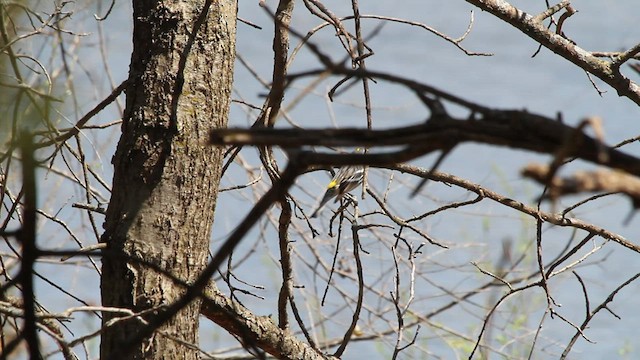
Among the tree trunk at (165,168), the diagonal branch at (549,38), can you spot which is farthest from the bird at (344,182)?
the tree trunk at (165,168)

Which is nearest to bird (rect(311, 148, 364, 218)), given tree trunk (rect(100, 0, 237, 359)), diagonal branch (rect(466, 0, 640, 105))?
diagonal branch (rect(466, 0, 640, 105))

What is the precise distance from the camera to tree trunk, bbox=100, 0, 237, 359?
5.08ft

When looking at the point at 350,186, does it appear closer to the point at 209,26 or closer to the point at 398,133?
the point at 209,26

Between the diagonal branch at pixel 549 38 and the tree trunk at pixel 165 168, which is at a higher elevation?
the diagonal branch at pixel 549 38

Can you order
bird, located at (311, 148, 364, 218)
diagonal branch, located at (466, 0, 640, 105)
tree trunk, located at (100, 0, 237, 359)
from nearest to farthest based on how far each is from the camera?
tree trunk, located at (100, 0, 237, 359), diagonal branch, located at (466, 0, 640, 105), bird, located at (311, 148, 364, 218)

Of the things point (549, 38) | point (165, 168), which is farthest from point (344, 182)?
point (165, 168)

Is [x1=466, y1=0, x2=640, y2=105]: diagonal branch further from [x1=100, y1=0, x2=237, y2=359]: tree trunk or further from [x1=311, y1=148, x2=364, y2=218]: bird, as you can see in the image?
[x1=311, y1=148, x2=364, y2=218]: bird

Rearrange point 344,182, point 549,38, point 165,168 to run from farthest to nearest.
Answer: point 344,182 → point 549,38 → point 165,168

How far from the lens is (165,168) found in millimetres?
1574

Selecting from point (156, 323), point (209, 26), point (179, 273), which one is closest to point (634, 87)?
point (209, 26)

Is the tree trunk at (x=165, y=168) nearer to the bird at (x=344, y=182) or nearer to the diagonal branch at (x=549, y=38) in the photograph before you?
the diagonal branch at (x=549, y=38)

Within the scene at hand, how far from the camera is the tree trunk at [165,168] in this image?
155cm

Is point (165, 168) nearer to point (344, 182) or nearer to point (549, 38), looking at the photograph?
point (549, 38)

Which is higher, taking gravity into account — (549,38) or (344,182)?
(344,182)
